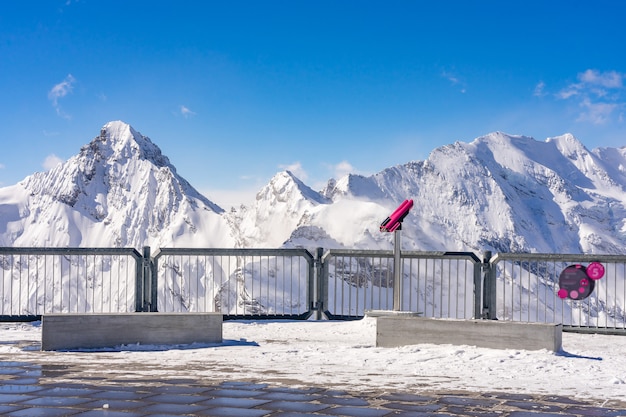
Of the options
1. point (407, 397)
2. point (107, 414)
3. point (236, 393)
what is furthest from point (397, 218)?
point (107, 414)

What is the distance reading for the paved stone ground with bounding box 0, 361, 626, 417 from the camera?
682 cm

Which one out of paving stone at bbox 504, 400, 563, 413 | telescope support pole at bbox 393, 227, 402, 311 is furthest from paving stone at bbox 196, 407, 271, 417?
telescope support pole at bbox 393, 227, 402, 311

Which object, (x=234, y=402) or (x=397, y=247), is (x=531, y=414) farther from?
(x=397, y=247)

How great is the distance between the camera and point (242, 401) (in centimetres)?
733

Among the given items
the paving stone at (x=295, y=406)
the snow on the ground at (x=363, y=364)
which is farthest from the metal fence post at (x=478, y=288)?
the paving stone at (x=295, y=406)

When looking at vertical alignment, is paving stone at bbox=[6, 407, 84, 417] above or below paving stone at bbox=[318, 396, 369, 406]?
above

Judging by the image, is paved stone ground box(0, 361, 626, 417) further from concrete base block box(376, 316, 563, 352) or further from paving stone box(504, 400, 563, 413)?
concrete base block box(376, 316, 563, 352)

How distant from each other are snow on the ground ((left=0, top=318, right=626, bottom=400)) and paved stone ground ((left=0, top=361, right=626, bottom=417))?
39 centimetres

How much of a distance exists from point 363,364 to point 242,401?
Answer: 281 centimetres

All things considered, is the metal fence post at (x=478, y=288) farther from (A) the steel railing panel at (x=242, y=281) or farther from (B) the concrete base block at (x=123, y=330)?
(B) the concrete base block at (x=123, y=330)

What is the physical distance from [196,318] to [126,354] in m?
1.30

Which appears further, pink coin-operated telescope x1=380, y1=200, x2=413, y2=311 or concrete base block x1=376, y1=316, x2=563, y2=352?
pink coin-operated telescope x1=380, y1=200, x2=413, y2=311

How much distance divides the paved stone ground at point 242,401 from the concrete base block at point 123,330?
2.83m

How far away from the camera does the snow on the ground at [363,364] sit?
8.43 metres
